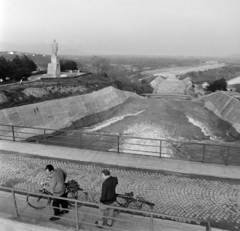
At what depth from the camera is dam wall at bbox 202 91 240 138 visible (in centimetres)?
2775

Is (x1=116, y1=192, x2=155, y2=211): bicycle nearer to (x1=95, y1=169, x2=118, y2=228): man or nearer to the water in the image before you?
(x1=95, y1=169, x2=118, y2=228): man

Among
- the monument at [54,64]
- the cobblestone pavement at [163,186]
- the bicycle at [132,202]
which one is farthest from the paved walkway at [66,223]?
the monument at [54,64]

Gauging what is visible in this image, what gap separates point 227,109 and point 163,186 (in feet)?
94.3

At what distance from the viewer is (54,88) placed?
3164 centimetres

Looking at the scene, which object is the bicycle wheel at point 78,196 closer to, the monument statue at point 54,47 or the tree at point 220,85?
the monument statue at point 54,47

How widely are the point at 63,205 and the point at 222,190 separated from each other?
5.49 meters

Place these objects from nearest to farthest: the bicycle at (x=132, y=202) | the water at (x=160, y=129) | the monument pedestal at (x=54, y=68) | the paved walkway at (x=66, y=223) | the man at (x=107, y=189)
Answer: the man at (x=107, y=189), the paved walkway at (x=66, y=223), the bicycle at (x=132, y=202), the water at (x=160, y=129), the monument pedestal at (x=54, y=68)

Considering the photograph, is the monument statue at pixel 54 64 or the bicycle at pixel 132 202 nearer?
the bicycle at pixel 132 202

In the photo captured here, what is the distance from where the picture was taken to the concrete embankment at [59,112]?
22344mm

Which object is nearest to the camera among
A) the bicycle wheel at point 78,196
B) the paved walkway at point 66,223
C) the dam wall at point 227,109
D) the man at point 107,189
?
the man at point 107,189

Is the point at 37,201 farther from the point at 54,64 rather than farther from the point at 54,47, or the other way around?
the point at 54,64

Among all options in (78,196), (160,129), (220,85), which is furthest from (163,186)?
(220,85)

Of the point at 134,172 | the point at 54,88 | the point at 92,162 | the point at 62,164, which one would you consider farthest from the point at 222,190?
the point at 54,88

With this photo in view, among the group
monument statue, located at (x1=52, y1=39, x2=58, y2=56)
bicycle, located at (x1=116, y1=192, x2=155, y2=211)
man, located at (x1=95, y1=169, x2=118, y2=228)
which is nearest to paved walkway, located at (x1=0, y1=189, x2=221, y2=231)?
bicycle, located at (x1=116, y1=192, x2=155, y2=211)
